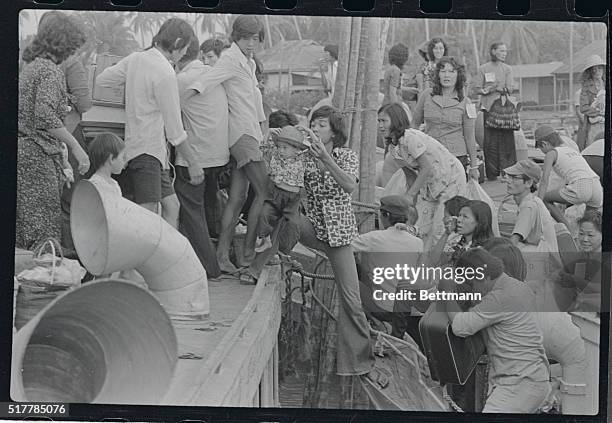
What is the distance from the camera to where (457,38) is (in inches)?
228

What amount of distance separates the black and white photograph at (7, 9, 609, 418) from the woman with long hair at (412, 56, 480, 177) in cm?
1

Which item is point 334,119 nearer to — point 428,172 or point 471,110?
point 428,172

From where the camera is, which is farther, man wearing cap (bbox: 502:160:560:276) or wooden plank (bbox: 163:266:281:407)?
man wearing cap (bbox: 502:160:560:276)

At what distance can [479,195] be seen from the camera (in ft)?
19.2

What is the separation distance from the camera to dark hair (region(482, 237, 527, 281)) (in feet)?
19.1

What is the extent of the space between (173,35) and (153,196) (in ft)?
2.55

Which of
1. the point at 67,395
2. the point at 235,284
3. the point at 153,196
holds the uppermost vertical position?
the point at 153,196

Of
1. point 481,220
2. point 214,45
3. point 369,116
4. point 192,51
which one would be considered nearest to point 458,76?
point 369,116

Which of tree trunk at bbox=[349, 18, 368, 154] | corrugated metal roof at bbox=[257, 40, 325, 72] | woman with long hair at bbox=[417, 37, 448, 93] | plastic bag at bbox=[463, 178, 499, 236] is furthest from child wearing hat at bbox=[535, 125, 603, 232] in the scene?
corrugated metal roof at bbox=[257, 40, 325, 72]

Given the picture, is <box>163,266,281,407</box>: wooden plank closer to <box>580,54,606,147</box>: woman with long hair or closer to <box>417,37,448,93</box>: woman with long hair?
<box>417,37,448,93</box>: woman with long hair

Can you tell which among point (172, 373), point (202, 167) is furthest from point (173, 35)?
point (172, 373)

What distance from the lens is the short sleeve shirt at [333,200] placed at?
5.80 m

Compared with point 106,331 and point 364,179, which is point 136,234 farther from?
point 364,179

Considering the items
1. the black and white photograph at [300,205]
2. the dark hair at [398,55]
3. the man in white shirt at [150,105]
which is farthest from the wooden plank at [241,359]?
the dark hair at [398,55]
